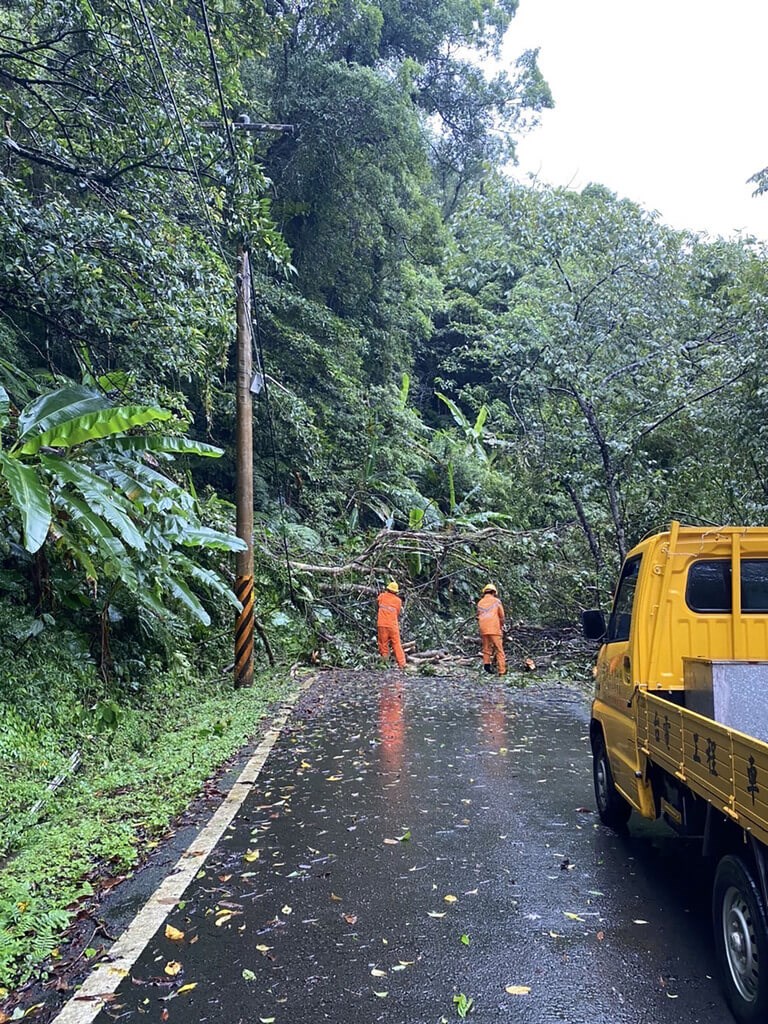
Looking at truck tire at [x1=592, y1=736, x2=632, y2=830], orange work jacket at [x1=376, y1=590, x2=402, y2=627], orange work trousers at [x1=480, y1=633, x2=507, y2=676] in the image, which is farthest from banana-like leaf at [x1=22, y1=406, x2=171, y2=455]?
orange work trousers at [x1=480, y1=633, x2=507, y2=676]

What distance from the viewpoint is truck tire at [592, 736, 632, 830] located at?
18.3ft

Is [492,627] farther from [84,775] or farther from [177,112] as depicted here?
[177,112]

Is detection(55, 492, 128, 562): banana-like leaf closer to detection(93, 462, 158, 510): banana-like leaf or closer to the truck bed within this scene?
detection(93, 462, 158, 510): banana-like leaf

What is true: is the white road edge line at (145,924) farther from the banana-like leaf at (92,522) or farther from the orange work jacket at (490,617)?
the orange work jacket at (490,617)

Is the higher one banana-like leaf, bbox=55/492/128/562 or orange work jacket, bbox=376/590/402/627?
banana-like leaf, bbox=55/492/128/562

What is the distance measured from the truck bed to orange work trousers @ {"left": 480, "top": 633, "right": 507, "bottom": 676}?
1008 cm

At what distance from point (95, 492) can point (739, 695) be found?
17.4 feet

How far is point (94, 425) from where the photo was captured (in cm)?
659

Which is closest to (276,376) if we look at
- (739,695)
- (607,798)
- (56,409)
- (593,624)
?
(56,409)

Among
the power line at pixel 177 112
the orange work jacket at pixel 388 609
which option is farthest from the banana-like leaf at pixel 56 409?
the orange work jacket at pixel 388 609

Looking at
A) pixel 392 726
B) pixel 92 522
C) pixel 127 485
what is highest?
pixel 127 485

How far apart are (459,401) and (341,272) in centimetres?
1184

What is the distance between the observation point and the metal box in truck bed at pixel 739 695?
4.27m

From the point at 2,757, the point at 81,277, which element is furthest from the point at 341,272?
the point at 2,757
